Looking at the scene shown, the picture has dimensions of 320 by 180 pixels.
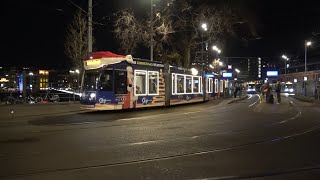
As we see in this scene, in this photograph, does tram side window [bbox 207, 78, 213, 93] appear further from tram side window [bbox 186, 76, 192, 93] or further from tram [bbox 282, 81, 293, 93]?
tram [bbox 282, 81, 293, 93]

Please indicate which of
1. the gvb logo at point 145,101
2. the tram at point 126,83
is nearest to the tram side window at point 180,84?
the tram at point 126,83

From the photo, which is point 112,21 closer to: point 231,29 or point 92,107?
point 231,29

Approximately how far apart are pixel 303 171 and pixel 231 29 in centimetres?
3540

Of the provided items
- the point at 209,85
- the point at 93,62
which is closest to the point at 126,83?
the point at 93,62

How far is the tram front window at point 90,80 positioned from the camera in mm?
23719

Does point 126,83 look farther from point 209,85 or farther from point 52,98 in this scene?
point 209,85

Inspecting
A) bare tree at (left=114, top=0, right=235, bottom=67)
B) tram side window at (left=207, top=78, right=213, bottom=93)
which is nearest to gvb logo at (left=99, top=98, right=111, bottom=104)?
bare tree at (left=114, top=0, right=235, bottom=67)

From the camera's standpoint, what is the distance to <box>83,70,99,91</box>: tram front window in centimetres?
2372

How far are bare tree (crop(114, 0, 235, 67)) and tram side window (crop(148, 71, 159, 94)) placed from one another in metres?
11.1

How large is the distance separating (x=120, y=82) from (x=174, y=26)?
19.5 meters

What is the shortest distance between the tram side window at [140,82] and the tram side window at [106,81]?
229 cm

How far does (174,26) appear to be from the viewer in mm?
42531

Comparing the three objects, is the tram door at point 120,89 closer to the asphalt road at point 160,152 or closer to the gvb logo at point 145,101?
the gvb logo at point 145,101

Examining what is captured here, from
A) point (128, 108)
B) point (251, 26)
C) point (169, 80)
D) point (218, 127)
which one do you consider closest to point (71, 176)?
point (218, 127)
